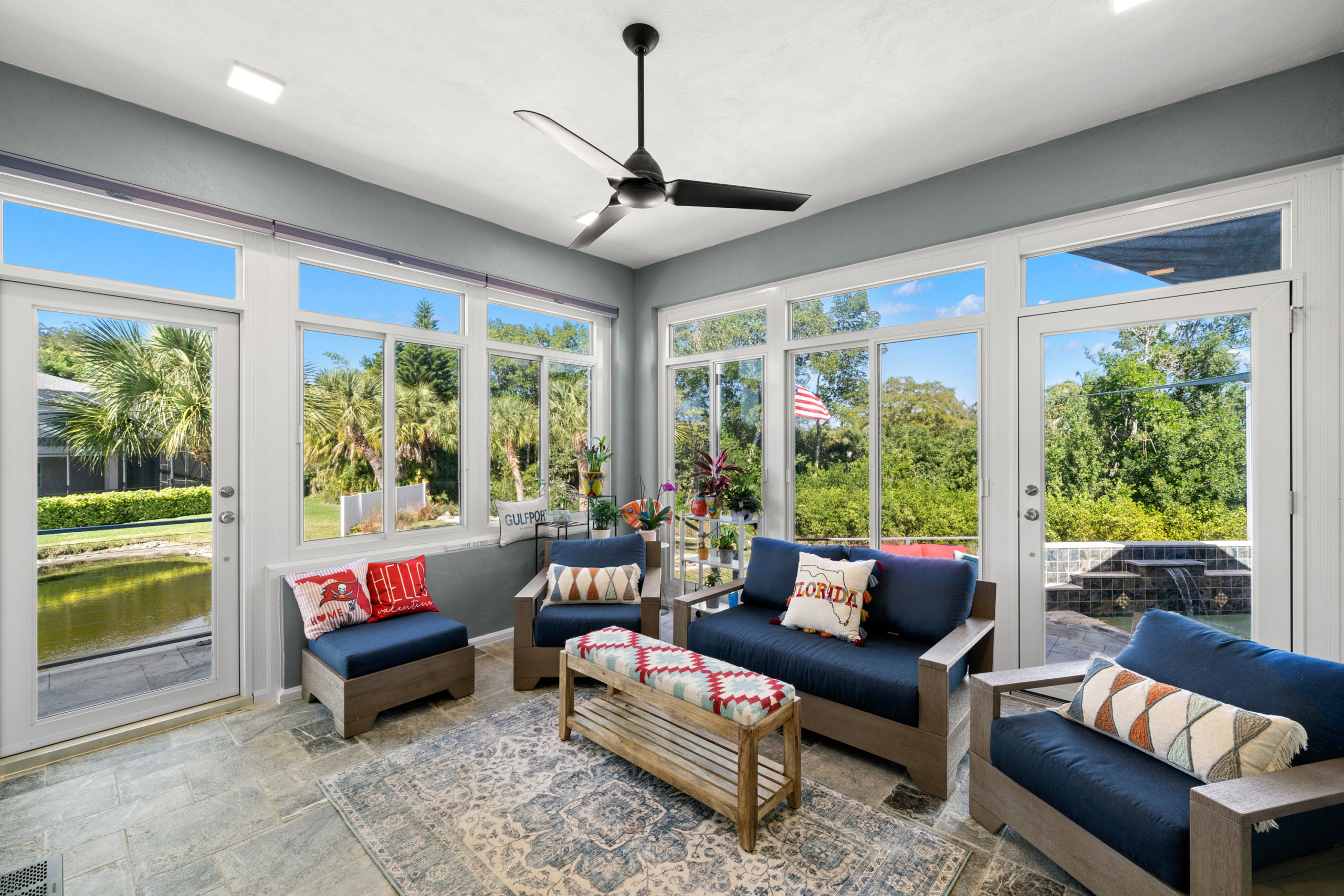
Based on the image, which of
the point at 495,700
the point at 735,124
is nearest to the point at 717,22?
the point at 735,124

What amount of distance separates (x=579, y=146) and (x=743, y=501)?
278cm

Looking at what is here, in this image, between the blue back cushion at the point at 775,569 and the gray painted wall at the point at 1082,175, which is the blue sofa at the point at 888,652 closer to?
the blue back cushion at the point at 775,569

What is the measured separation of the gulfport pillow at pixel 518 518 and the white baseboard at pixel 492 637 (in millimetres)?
623

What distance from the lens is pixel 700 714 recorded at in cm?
208

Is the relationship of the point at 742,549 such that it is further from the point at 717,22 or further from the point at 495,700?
the point at 717,22

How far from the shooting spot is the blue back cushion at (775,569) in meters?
3.15

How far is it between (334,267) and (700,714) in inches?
128

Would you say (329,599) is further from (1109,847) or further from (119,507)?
(1109,847)

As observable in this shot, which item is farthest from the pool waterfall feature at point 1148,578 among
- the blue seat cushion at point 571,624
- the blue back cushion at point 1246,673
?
the blue seat cushion at point 571,624

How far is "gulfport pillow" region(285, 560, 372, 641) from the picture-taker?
9.70 ft

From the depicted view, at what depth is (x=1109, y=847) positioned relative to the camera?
1573mm

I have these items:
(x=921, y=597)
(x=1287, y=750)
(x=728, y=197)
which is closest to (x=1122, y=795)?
(x=1287, y=750)

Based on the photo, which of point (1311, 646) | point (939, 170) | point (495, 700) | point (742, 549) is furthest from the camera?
point (742, 549)

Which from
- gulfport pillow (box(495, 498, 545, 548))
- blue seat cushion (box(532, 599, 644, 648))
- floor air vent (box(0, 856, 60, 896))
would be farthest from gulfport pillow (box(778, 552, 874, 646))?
floor air vent (box(0, 856, 60, 896))
